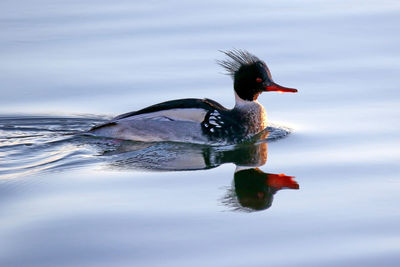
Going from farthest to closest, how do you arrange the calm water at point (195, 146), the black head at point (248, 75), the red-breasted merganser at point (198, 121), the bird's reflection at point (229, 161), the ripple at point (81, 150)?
the black head at point (248, 75) < the red-breasted merganser at point (198, 121) < the ripple at point (81, 150) < the bird's reflection at point (229, 161) < the calm water at point (195, 146)

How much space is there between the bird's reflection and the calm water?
1.0 inches

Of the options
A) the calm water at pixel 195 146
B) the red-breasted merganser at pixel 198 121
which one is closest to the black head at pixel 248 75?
the red-breasted merganser at pixel 198 121

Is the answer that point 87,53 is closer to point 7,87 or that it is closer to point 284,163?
point 7,87

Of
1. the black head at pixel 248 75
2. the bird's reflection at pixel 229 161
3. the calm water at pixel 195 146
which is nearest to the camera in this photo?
the calm water at pixel 195 146

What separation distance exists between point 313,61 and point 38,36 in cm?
454

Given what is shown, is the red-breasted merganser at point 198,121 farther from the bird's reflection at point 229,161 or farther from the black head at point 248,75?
the bird's reflection at point 229,161

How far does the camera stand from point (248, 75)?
1052cm

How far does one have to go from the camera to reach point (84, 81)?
1171 cm

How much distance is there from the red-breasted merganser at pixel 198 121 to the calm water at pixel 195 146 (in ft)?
0.58

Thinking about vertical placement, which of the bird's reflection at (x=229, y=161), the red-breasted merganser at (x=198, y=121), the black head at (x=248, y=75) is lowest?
the bird's reflection at (x=229, y=161)

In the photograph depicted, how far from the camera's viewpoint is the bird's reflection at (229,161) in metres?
8.11

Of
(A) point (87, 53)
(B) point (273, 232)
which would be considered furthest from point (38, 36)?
(B) point (273, 232)

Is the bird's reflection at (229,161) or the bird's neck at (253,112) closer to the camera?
the bird's reflection at (229,161)

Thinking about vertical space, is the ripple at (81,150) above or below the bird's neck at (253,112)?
below
